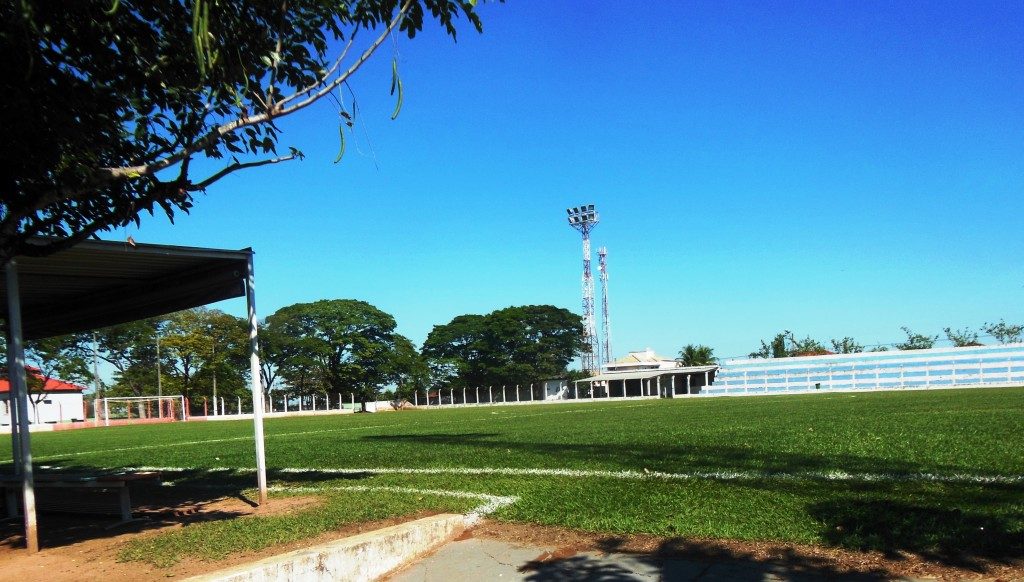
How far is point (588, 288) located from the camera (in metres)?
81.2

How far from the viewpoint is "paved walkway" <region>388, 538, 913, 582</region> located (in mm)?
4422

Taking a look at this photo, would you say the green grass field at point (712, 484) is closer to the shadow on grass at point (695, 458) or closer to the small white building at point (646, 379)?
the shadow on grass at point (695, 458)

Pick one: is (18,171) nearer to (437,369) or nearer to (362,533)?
(362,533)

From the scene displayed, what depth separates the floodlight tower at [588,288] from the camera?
81.4 meters

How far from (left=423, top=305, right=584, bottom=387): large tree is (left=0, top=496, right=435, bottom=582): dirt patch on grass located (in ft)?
229

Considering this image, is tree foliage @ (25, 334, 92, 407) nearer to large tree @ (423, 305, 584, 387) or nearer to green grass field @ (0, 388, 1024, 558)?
green grass field @ (0, 388, 1024, 558)

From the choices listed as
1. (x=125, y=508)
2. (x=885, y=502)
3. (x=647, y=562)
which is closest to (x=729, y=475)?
(x=885, y=502)

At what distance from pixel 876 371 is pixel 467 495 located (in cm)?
5883

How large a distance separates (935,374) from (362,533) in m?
63.2

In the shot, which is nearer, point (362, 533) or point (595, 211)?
point (362, 533)

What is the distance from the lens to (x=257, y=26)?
5.88 metres

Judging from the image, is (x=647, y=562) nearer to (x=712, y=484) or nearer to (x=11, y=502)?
(x=712, y=484)

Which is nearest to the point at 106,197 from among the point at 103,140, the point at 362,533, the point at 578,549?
the point at 103,140

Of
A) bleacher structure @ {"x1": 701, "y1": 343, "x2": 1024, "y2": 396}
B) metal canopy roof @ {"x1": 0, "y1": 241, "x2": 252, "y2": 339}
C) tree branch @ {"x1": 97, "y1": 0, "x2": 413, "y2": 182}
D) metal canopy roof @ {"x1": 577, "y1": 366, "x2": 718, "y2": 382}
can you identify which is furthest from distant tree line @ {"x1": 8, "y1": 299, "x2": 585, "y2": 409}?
tree branch @ {"x1": 97, "y1": 0, "x2": 413, "y2": 182}
